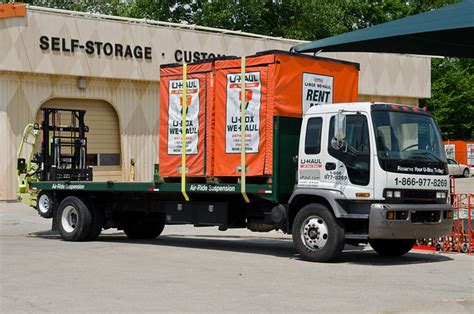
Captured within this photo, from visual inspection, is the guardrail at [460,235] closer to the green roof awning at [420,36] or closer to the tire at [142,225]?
the green roof awning at [420,36]

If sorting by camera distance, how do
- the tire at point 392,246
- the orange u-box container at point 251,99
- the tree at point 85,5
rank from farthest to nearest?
the tree at point 85,5 → the tire at point 392,246 → the orange u-box container at point 251,99

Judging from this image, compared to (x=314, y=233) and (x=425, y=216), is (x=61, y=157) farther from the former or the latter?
(x=425, y=216)

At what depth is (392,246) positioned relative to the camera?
15039 mm

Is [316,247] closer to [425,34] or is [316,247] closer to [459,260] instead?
[459,260]

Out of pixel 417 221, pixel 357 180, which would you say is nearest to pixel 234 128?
pixel 357 180

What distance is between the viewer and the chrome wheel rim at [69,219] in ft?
58.0

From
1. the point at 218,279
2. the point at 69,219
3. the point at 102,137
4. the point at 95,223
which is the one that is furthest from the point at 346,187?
the point at 102,137

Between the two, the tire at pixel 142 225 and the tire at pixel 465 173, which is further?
the tire at pixel 465 173

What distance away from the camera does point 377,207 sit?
1303 centimetres

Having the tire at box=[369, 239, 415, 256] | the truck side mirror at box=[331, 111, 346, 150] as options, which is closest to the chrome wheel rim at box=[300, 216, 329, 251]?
the truck side mirror at box=[331, 111, 346, 150]

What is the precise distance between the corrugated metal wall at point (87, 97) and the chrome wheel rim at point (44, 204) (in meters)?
10.4

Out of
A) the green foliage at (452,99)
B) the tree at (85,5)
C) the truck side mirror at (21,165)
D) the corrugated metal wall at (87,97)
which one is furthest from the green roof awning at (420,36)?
the tree at (85,5)

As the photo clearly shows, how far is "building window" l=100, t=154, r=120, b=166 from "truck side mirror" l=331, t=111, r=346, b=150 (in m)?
19.0

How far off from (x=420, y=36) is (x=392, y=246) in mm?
4936
